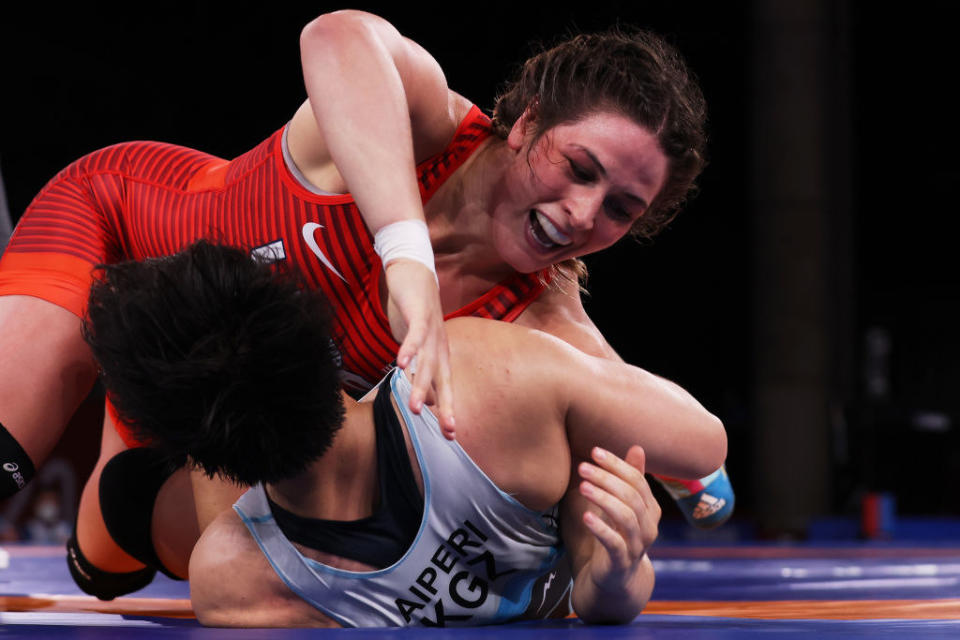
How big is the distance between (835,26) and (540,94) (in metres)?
6.49

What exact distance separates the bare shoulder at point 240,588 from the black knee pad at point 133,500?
55cm

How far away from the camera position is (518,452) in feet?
4.13

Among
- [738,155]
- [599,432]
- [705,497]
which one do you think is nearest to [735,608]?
[705,497]

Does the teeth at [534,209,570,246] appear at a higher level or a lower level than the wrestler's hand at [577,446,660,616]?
higher

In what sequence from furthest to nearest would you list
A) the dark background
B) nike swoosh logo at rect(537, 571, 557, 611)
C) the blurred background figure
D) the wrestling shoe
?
the dark background < the blurred background figure < the wrestling shoe < nike swoosh logo at rect(537, 571, 557, 611)

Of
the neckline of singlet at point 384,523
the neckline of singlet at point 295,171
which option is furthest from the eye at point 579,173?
the neckline of singlet at point 384,523

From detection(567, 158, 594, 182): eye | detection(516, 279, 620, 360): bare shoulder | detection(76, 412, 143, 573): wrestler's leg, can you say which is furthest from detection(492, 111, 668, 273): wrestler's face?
detection(76, 412, 143, 573): wrestler's leg

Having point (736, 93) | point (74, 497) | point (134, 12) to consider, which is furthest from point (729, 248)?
point (74, 497)

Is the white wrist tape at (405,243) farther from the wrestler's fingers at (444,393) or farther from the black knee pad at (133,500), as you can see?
the black knee pad at (133,500)

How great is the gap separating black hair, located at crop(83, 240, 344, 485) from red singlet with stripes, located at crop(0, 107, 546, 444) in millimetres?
547

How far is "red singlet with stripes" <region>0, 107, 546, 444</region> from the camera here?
5.85 ft

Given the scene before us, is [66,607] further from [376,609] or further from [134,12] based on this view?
[134,12]

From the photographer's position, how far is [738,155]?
10.2 metres

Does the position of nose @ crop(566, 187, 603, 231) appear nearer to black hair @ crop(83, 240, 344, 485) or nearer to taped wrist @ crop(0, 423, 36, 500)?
black hair @ crop(83, 240, 344, 485)
